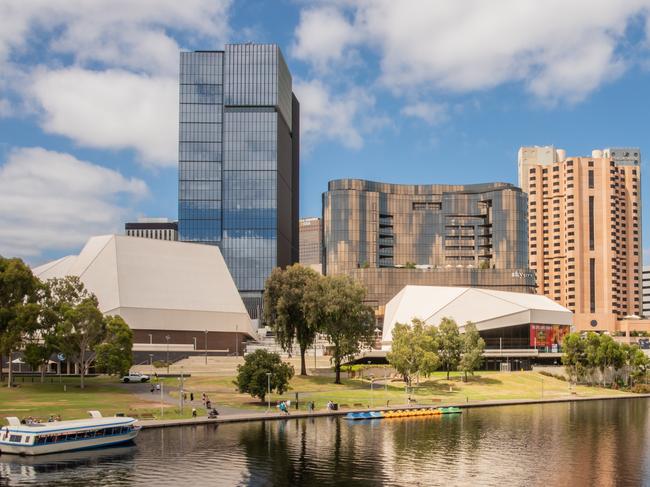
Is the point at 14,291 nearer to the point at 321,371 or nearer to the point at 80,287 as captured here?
the point at 80,287

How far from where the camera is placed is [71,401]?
296 feet

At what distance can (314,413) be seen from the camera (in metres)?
88.9

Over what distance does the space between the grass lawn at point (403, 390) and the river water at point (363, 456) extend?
15.0 m

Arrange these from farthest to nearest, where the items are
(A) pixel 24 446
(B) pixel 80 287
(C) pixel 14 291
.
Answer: (B) pixel 80 287
(C) pixel 14 291
(A) pixel 24 446

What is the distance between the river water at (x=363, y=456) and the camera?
5397 centimetres

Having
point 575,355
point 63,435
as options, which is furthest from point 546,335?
point 63,435

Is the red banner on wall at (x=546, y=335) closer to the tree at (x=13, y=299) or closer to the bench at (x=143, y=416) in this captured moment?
the bench at (x=143, y=416)

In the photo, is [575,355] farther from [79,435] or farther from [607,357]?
[79,435]

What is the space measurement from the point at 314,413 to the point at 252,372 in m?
9.87

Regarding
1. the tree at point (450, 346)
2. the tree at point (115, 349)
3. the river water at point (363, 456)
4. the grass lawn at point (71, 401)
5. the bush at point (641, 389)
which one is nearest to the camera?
the river water at point (363, 456)

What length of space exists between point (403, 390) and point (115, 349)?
4510 cm

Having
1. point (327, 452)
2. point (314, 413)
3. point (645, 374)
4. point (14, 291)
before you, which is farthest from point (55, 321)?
point (645, 374)

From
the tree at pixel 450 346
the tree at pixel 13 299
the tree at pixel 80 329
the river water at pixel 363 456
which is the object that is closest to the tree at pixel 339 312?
the tree at pixel 450 346

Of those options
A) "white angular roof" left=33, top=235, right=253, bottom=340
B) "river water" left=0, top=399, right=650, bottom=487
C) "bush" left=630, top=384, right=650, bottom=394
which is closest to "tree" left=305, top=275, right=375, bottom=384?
"river water" left=0, top=399, right=650, bottom=487
